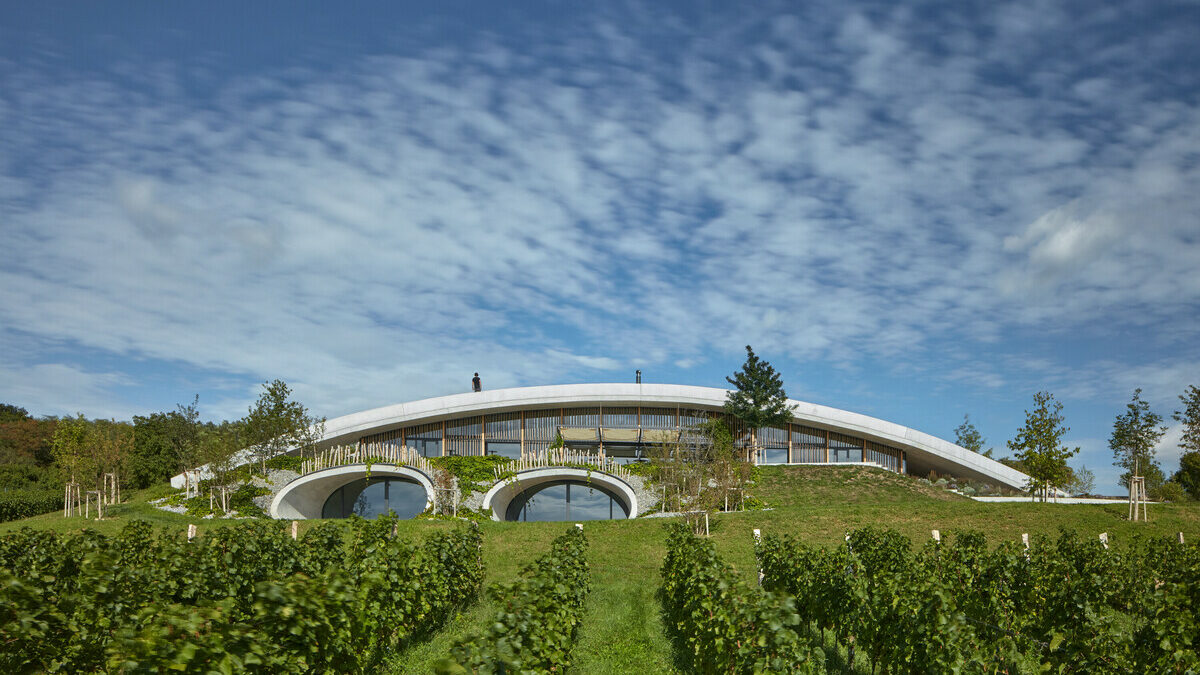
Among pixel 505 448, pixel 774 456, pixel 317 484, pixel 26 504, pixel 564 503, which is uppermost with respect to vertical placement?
pixel 505 448

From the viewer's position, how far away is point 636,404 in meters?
33.5

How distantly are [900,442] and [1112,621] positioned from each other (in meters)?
30.3

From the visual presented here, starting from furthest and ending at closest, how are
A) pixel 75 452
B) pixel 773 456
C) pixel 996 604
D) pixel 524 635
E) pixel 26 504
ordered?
pixel 773 456, pixel 26 504, pixel 75 452, pixel 996 604, pixel 524 635

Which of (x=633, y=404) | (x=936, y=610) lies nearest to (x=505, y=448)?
(x=633, y=404)

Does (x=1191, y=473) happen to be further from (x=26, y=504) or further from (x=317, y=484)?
(x=26, y=504)

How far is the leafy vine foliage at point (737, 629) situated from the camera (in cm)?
604

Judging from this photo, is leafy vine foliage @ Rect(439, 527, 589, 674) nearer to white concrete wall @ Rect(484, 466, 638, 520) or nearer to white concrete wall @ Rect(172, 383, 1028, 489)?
white concrete wall @ Rect(484, 466, 638, 520)

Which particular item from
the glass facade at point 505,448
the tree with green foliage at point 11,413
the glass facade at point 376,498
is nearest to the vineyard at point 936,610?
the glass facade at point 376,498

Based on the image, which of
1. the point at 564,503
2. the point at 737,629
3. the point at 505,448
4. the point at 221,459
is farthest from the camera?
the point at 505,448

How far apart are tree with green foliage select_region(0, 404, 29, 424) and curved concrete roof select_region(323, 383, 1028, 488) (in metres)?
36.5

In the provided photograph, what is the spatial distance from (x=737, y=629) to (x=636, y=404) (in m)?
26.7

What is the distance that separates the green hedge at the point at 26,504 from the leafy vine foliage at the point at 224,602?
1954 centimetres

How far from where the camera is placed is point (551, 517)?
29359 millimetres

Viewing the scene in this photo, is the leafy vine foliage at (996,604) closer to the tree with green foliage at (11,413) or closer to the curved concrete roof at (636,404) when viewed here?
the curved concrete roof at (636,404)
